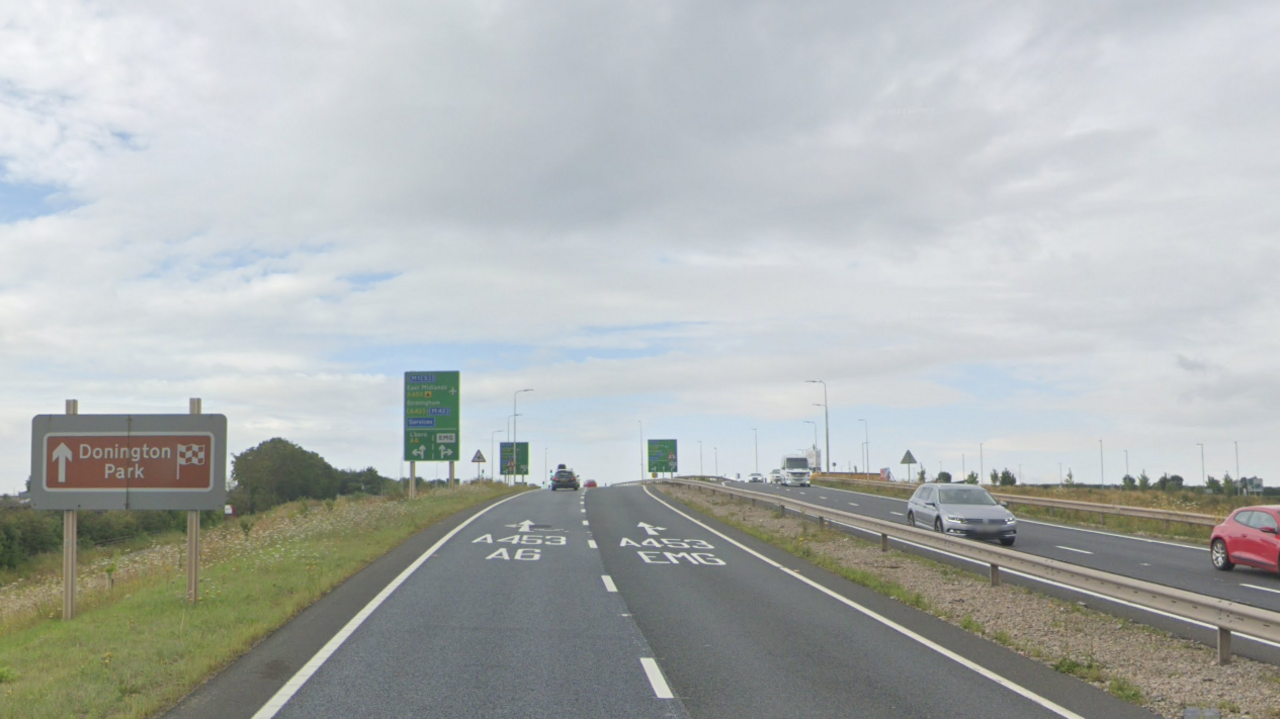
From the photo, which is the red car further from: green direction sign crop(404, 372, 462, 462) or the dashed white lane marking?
green direction sign crop(404, 372, 462, 462)

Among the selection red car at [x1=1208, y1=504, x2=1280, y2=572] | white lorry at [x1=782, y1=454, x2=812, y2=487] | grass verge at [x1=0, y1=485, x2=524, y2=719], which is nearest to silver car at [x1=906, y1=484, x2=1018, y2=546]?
red car at [x1=1208, y1=504, x2=1280, y2=572]

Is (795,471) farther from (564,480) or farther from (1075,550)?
(1075,550)

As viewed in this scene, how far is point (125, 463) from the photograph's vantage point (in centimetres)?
1371

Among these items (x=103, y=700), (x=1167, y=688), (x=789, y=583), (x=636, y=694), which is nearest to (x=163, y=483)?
(x=103, y=700)

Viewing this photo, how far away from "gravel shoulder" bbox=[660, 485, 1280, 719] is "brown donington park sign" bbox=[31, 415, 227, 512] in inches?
438

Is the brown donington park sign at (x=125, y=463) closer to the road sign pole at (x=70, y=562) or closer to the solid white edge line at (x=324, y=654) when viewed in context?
the road sign pole at (x=70, y=562)

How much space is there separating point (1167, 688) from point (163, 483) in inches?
512

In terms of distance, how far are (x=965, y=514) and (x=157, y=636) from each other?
19701 mm

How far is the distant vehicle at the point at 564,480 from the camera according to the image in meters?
69.0

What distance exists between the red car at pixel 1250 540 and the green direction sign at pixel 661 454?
76.8 meters

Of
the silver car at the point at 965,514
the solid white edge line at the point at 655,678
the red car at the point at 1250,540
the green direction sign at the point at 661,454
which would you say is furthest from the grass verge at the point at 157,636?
the green direction sign at the point at 661,454

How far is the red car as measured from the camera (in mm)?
18797

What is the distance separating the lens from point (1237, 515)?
20.5m

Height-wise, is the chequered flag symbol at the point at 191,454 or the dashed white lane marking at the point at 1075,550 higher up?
the chequered flag symbol at the point at 191,454
